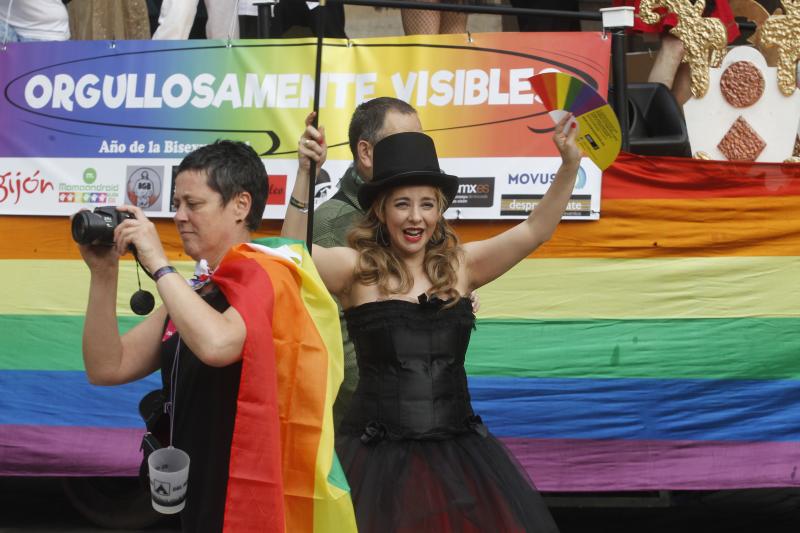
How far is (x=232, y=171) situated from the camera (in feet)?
11.2

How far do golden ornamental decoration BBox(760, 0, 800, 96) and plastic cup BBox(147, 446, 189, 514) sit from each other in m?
4.41

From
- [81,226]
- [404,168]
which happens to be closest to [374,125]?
[404,168]

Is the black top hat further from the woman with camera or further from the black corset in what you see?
the woman with camera

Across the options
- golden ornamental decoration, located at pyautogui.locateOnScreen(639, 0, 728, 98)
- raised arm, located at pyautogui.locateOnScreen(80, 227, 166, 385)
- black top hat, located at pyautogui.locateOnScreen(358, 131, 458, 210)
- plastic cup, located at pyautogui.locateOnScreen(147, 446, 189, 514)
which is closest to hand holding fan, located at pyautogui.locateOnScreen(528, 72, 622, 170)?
black top hat, located at pyautogui.locateOnScreen(358, 131, 458, 210)

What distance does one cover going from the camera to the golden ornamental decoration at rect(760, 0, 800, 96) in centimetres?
660

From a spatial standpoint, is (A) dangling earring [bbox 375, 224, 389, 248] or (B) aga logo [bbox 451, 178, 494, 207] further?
(B) aga logo [bbox 451, 178, 494, 207]

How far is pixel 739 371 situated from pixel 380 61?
7.38 ft

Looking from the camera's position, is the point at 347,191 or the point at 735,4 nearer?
the point at 347,191

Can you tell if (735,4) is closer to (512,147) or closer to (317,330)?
(512,147)

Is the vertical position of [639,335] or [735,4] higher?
[735,4]

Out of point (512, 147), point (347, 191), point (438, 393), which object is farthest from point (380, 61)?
point (438, 393)

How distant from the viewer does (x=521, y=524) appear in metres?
3.85

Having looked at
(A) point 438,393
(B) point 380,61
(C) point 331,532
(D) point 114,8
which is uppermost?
(D) point 114,8

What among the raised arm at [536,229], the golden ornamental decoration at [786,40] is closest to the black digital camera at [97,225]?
the raised arm at [536,229]
